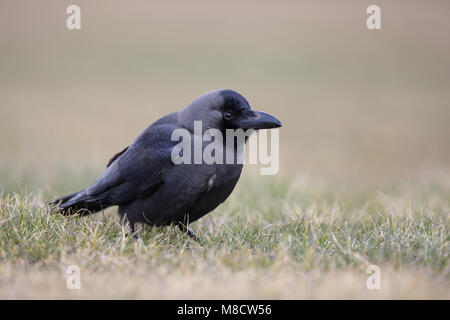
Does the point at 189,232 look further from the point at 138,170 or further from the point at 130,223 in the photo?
the point at 138,170

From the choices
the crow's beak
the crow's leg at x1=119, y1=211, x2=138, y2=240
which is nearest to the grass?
the crow's leg at x1=119, y1=211, x2=138, y2=240

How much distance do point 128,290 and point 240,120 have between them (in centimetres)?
194

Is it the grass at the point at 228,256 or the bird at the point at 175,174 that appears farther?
the bird at the point at 175,174

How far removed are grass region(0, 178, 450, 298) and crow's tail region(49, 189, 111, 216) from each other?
0.80 feet

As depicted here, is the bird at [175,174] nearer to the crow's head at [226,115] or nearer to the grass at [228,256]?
the crow's head at [226,115]

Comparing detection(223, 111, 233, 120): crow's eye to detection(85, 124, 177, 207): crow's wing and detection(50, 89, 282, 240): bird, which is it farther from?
detection(85, 124, 177, 207): crow's wing

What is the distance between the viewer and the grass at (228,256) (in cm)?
348

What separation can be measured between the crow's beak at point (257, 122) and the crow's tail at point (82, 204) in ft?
4.89

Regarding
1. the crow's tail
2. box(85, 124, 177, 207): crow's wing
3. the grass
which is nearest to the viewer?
the grass

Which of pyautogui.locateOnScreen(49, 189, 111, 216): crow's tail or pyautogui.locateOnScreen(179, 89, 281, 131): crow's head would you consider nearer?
pyautogui.locateOnScreen(179, 89, 281, 131): crow's head

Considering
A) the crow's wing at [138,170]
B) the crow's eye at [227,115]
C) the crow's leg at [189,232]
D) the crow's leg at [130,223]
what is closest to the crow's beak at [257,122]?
the crow's eye at [227,115]

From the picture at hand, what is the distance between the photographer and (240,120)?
474 centimetres

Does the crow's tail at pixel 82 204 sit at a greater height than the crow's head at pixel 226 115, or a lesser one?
lesser

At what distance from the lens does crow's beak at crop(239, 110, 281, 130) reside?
Answer: 15.4 feet
